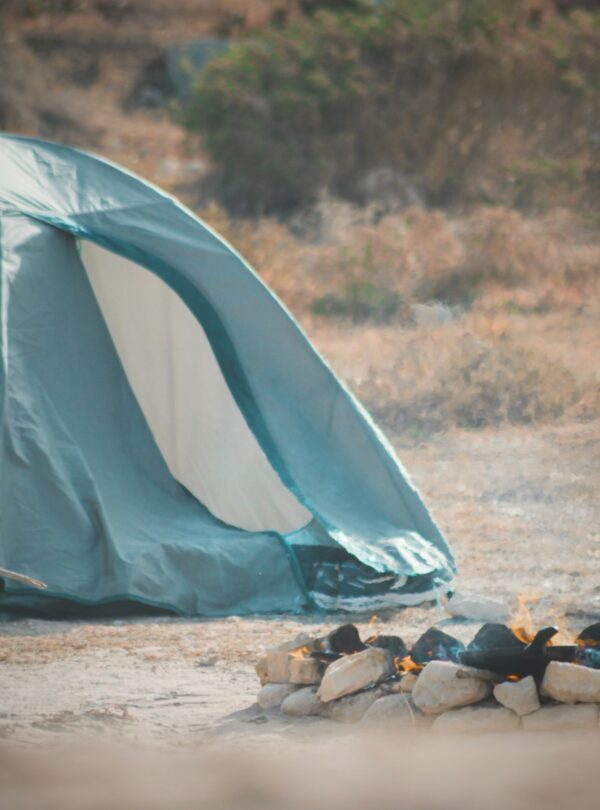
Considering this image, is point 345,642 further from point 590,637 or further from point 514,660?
point 590,637

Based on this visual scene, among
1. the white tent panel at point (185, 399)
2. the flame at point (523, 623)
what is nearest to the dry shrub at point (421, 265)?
the white tent panel at point (185, 399)

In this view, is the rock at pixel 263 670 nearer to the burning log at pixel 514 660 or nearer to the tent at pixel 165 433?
the burning log at pixel 514 660

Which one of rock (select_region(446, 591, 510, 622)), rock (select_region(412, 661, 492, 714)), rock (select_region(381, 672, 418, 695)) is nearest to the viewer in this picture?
rock (select_region(412, 661, 492, 714))

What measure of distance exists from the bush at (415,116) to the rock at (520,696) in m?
12.3

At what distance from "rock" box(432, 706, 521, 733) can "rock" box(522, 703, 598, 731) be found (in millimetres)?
44

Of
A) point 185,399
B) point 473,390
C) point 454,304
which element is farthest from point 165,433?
point 454,304

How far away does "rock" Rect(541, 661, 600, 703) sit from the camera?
3.67 metres

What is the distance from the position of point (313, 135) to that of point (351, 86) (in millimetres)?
736

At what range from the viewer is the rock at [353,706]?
152 inches

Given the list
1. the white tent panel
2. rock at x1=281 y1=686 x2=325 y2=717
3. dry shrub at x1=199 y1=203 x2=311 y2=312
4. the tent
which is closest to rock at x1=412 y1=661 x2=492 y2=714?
rock at x1=281 y1=686 x2=325 y2=717

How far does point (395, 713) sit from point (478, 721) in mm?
249

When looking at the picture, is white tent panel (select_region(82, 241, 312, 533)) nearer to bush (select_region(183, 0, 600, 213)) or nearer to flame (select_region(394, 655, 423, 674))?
flame (select_region(394, 655, 423, 674))

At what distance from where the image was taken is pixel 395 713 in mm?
3779

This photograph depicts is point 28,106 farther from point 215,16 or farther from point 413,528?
point 413,528
